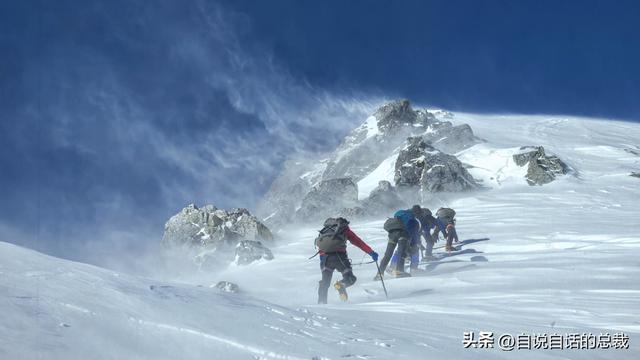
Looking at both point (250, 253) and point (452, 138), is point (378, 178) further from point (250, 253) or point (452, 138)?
point (250, 253)

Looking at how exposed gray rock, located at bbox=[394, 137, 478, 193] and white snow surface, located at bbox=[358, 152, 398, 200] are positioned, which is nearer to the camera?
exposed gray rock, located at bbox=[394, 137, 478, 193]

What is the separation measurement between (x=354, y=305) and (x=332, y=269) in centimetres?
211

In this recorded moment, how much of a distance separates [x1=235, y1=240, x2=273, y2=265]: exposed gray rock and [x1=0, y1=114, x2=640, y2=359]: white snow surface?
1019 millimetres

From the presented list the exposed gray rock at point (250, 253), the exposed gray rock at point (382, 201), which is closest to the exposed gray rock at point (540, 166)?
the exposed gray rock at point (382, 201)

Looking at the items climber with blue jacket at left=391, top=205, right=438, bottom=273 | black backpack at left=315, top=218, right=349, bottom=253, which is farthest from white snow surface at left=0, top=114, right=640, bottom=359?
black backpack at left=315, top=218, right=349, bottom=253

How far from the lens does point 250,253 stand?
80.3 ft

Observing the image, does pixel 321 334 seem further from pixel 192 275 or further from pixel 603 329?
pixel 192 275

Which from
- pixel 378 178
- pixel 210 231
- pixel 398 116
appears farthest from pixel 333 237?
pixel 398 116

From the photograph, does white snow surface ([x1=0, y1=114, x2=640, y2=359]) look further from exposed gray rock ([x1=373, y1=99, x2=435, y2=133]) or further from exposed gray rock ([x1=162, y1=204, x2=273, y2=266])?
exposed gray rock ([x1=373, y1=99, x2=435, y2=133])

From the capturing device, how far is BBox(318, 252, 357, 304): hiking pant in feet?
38.5

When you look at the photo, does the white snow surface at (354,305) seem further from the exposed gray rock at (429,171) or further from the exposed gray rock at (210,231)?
the exposed gray rock at (429,171)

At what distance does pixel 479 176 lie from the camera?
128ft

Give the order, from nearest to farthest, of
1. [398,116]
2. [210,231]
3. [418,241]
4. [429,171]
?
[418,241] → [210,231] → [429,171] → [398,116]

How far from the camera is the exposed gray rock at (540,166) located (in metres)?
35.8
